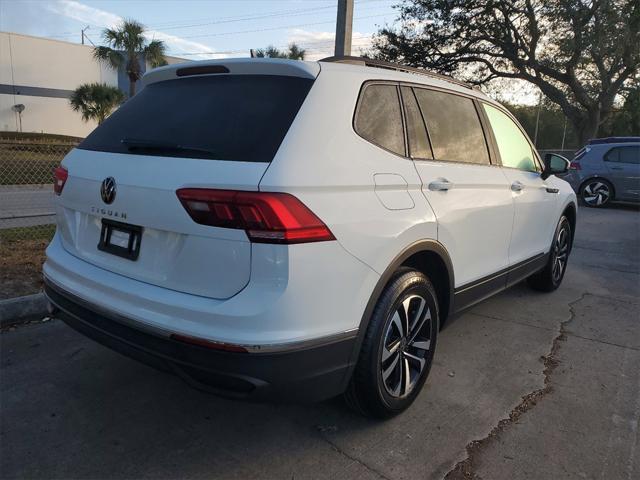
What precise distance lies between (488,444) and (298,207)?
1609 mm

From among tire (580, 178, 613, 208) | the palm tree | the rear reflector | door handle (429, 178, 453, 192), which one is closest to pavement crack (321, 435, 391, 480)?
the rear reflector

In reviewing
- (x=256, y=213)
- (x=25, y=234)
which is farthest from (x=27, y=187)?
(x=256, y=213)

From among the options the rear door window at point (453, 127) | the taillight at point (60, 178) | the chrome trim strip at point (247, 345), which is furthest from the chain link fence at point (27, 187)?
the rear door window at point (453, 127)

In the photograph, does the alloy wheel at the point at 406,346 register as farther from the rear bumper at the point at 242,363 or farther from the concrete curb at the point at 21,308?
the concrete curb at the point at 21,308

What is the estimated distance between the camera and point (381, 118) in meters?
2.71

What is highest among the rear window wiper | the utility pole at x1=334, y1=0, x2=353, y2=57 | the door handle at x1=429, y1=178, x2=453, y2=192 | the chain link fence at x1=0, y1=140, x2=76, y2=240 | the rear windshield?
the utility pole at x1=334, y1=0, x2=353, y2=57

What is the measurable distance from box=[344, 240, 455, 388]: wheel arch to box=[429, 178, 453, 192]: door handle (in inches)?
11.8

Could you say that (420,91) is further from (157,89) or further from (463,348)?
(463,348)

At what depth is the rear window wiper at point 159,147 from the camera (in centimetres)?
226

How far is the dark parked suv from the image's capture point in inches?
498

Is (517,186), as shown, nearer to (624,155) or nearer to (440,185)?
(440,185)

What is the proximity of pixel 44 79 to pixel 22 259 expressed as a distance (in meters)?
33.5

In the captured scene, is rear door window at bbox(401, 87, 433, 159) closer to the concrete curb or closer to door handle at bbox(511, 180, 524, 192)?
door handle at bbox(511, 180, 524, 192)

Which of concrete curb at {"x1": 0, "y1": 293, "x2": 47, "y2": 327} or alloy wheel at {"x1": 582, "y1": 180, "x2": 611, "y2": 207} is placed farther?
alloy wheel at {"x1": 582, "y1": 180, "x2": 611, "y2": 207}
